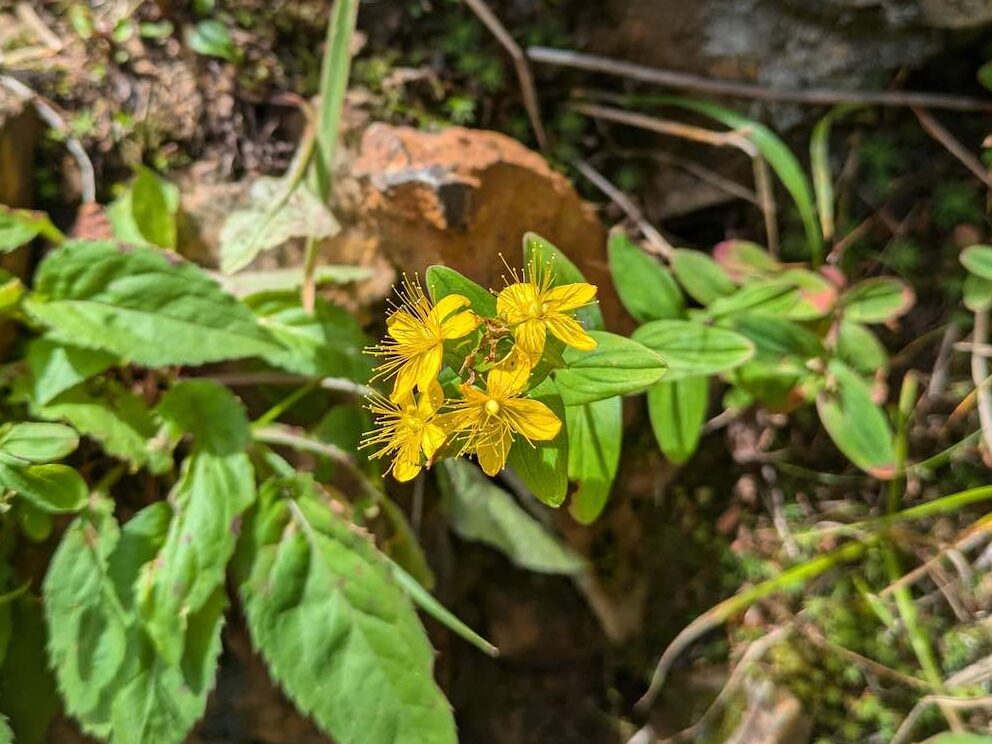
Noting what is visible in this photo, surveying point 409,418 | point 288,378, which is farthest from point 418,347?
point 288,378

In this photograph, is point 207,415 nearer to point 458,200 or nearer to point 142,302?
point 142,302

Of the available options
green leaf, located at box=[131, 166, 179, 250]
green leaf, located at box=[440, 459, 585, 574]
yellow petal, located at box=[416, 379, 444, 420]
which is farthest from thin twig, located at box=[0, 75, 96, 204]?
yellow petal, located at box=[416, 379, 444, 420]

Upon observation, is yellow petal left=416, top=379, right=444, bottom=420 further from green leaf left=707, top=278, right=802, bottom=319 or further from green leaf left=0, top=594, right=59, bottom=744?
green leaf left=0, top=594, right=59, bottom=744

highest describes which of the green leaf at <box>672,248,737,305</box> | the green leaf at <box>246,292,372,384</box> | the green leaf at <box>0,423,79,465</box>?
the green leaf at <box>672,248,737,305</box>

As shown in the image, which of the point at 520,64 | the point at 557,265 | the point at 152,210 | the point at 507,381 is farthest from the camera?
the point at 520,64


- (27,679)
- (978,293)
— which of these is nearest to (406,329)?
(27,679)

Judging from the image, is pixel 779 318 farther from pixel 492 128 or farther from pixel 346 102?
pixel 346 102

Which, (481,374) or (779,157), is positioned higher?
(779,157)

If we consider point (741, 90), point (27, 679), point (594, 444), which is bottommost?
point (27, 679)
